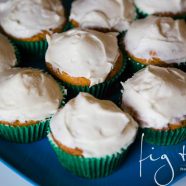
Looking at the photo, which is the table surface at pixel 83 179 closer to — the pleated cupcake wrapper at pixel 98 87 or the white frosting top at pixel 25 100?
the white frosting top at pixel 25 100

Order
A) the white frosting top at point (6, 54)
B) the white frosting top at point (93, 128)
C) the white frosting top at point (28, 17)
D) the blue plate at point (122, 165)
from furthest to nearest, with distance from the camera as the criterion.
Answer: the white frosting top at point (28, 17)
the white frosting top at point (6, 54)
the blue plate at point (122, 165)
the white frosting top at point (93, 128)

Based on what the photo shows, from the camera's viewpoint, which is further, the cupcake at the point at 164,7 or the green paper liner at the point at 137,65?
the cupcake at the point at 164,7

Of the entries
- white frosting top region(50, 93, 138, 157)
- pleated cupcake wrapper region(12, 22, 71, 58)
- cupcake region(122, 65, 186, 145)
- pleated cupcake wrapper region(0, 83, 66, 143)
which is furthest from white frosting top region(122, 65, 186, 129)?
pleated cupcake wrapper region(12, 22, 71, 58)

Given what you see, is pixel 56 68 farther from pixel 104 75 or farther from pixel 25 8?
pixel 25 8

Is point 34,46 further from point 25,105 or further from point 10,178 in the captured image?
point 10,178

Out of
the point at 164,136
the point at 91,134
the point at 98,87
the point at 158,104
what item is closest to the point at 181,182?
the point at 164,136

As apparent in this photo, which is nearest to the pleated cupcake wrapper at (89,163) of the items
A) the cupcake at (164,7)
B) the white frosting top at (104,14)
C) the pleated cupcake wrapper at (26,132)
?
the pleated cupcake wrapper at (26,132)
